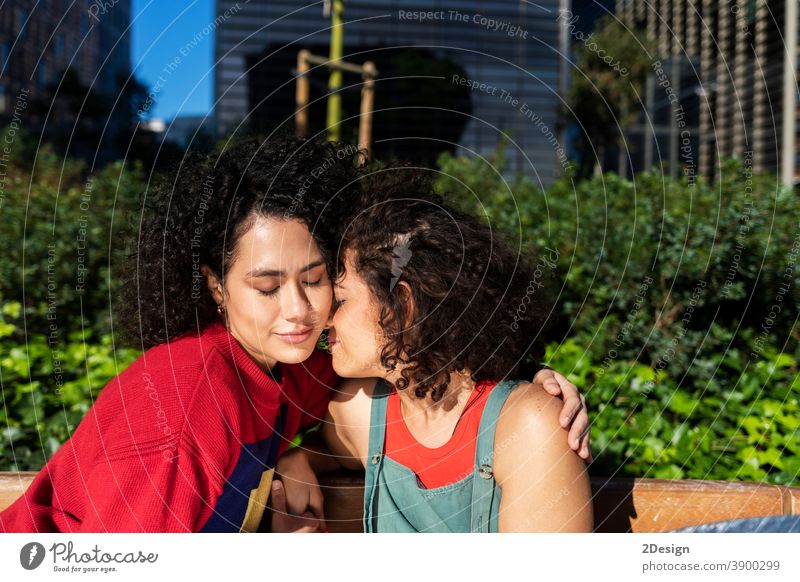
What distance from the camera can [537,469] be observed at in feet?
3.64

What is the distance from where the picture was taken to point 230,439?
1.13 meters

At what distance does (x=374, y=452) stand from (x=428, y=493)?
0.42ft

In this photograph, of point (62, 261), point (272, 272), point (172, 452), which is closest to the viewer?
point (172, 452)

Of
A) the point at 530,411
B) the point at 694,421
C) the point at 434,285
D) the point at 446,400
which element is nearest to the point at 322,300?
the point at 434,285

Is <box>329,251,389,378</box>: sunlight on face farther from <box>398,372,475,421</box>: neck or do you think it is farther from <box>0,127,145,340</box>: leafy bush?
<box>0,127,145,340</box>: leafy bush

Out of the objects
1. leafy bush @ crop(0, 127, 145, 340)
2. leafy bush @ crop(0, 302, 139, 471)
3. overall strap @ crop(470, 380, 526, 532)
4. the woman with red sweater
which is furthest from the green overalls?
leafy bush @ crop(0, 127, 145, 340)

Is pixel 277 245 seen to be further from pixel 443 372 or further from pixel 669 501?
pixel 669 501

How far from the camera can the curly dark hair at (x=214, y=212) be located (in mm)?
1211

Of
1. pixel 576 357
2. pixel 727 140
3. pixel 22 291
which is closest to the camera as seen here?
pixel 576 357

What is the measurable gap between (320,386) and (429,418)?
23 cm

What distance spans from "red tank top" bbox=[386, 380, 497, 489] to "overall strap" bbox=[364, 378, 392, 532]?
1 cm

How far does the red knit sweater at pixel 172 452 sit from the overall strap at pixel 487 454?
1.22 ft

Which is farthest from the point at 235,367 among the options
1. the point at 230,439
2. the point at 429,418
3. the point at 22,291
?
the point at 22,291
